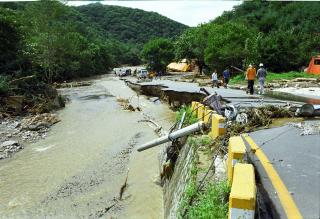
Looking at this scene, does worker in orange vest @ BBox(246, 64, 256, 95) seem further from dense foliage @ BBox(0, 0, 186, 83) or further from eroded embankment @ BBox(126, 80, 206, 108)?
dense foliage @ BBox(0, 0, 186, 83)

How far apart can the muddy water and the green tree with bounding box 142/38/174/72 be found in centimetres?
4244

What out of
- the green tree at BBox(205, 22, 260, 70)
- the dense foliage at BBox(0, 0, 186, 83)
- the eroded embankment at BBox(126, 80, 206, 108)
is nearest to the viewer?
the eroded embankment at BBox(126, 80, 206, 108)

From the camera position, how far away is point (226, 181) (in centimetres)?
612

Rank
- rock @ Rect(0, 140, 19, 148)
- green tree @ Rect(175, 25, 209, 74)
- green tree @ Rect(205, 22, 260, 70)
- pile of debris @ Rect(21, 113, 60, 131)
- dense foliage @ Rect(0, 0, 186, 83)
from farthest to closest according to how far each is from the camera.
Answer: green tree @ Rect(175, 25, 209, 74) < green tree @ Rect(205, 22, 260, 70) < dense foliage @ Rect(0, 0, 186, 83) < pile of debris @ Rect(21, 113, 60, 131) < rock @ Rect(0, 140, 19, 148)

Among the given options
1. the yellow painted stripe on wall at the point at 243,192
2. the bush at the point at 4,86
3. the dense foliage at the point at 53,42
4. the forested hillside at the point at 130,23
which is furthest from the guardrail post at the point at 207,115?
the forested hillside at the point at 130,23

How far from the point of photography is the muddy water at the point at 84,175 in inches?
411

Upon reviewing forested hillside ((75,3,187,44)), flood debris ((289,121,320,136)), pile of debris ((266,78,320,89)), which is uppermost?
forested hillside ((75,3,187,44))

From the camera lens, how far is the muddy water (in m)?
10.4

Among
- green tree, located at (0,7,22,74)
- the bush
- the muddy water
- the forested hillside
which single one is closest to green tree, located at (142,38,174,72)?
green tree, located at (0,7,22,74)

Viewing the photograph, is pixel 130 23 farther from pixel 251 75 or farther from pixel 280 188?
pixel 280 188

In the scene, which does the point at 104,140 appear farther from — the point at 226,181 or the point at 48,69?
the point at 48,69

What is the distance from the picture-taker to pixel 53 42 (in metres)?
49.6

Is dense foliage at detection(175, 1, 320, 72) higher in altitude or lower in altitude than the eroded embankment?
higher

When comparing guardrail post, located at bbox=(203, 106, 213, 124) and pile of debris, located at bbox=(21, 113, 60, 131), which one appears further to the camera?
pile of debris, located at bbox=(21, 113, 60, 131)
